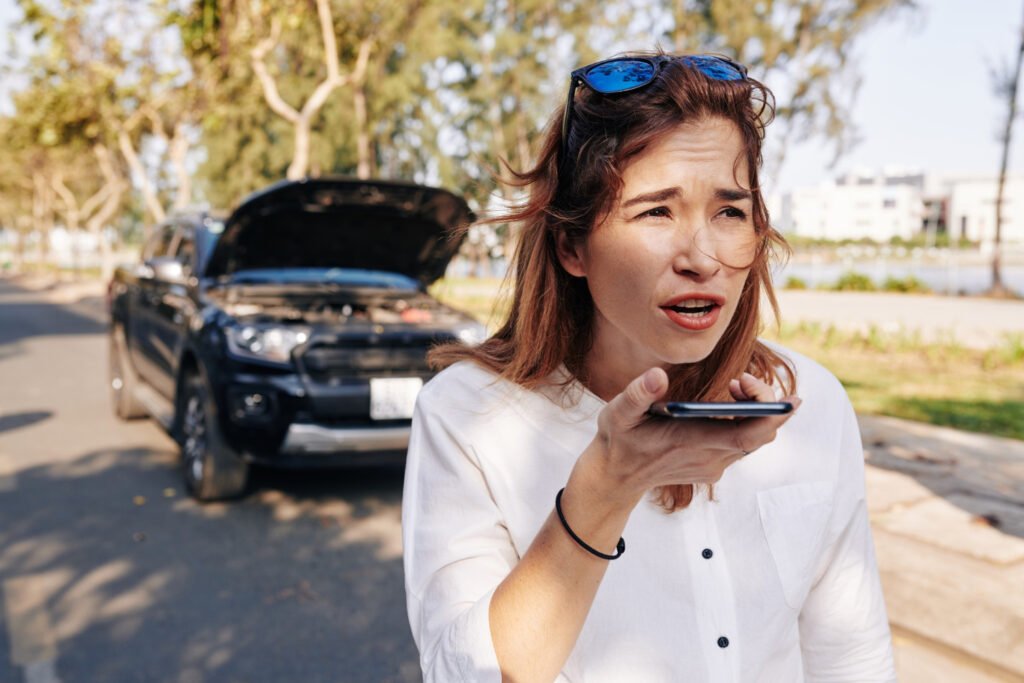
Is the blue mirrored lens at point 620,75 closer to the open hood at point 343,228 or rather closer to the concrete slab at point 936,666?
the concrete slab at point 936,666

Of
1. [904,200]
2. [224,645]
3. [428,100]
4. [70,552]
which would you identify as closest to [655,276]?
[224,645]

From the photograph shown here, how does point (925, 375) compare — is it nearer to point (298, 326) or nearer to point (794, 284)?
point (298, 326)

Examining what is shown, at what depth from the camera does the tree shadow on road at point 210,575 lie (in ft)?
11.3

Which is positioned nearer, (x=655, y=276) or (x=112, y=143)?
(x=655, y=276)

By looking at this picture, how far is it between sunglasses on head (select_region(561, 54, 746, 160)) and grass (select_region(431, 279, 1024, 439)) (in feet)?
18.4

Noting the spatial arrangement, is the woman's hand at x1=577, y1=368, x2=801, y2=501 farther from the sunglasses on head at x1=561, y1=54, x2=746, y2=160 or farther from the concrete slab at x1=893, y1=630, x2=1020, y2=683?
the concrete slab at x1=893, y1=630, x2=1020, y2=683

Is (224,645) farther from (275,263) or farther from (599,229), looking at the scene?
(275,263)

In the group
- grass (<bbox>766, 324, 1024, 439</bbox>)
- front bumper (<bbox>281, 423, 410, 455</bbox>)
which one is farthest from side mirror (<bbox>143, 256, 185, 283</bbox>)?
grass (<bbox>766, 324, 1024, 439</bbox>)

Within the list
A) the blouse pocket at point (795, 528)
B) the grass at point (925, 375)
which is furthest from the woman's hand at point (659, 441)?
the grass at point (925, 375)

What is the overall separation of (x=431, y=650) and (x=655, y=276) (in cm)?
59

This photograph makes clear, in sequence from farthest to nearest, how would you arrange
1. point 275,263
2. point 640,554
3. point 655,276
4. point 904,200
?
point 904,200, point 275,263, point 640,554, point 655,276

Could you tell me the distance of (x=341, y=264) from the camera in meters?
6.66

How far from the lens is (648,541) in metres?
1.30

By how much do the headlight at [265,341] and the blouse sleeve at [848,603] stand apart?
410 cm
